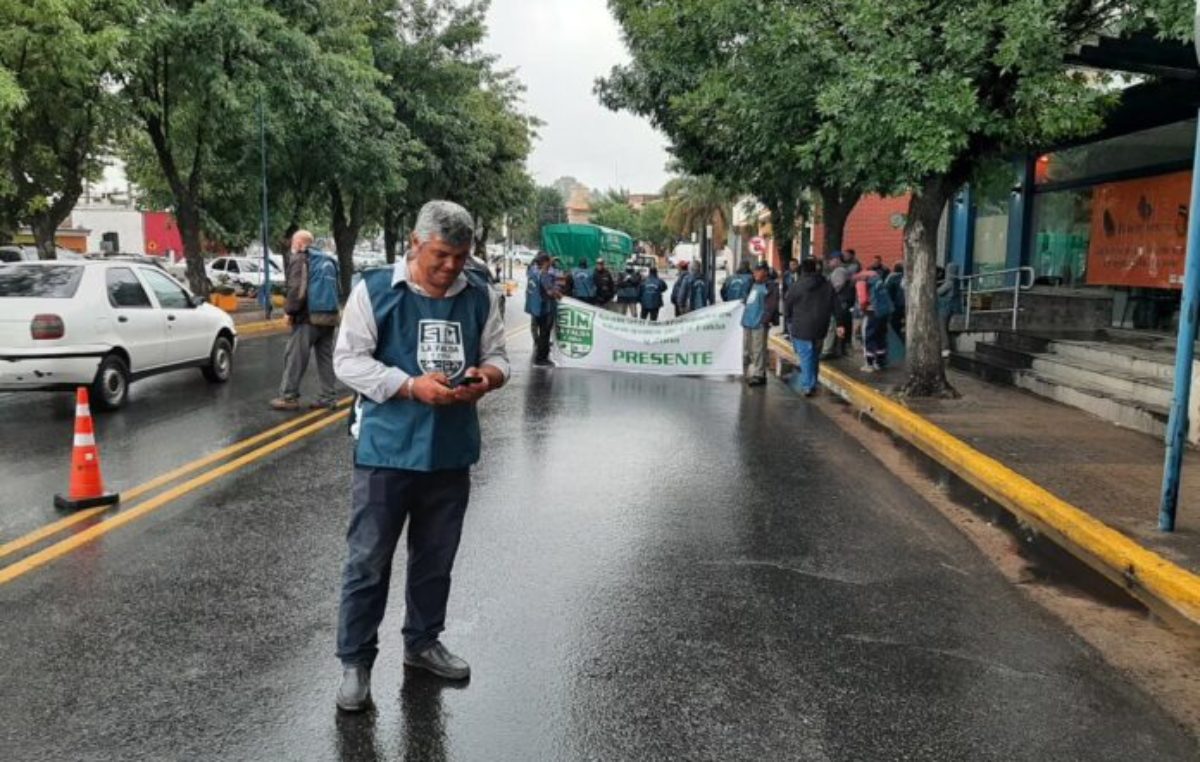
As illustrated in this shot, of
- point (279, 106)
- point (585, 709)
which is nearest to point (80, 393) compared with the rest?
point (585, 709)

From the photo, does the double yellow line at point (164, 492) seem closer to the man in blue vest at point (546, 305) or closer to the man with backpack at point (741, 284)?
the man in blue vest at point (546, 305)

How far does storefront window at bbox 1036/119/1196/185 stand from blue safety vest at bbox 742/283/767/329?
594 cm

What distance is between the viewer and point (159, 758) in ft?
11.0

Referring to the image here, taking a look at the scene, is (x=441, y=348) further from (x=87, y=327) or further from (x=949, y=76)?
(x=87, y=327)

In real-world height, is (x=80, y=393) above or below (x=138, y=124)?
below

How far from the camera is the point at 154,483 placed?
23.8ft

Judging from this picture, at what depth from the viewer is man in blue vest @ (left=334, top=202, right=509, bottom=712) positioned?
3658 millimetres

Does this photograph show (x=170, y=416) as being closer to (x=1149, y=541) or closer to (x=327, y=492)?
(x=327, y=492)

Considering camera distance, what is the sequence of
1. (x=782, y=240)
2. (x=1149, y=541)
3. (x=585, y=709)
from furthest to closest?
(x=782, y=240), (x=1149, y=541), (x=585, y=709)

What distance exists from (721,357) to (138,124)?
628 inches

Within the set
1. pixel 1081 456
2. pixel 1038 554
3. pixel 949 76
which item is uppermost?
pixel 949 76

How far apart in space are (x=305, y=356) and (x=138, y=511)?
14.5ft

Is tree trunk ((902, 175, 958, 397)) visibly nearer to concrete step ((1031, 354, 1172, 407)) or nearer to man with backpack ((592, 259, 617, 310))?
concrete step ((1031, 354, 1172, 407))

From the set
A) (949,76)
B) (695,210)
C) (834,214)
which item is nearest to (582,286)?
(834,214)
